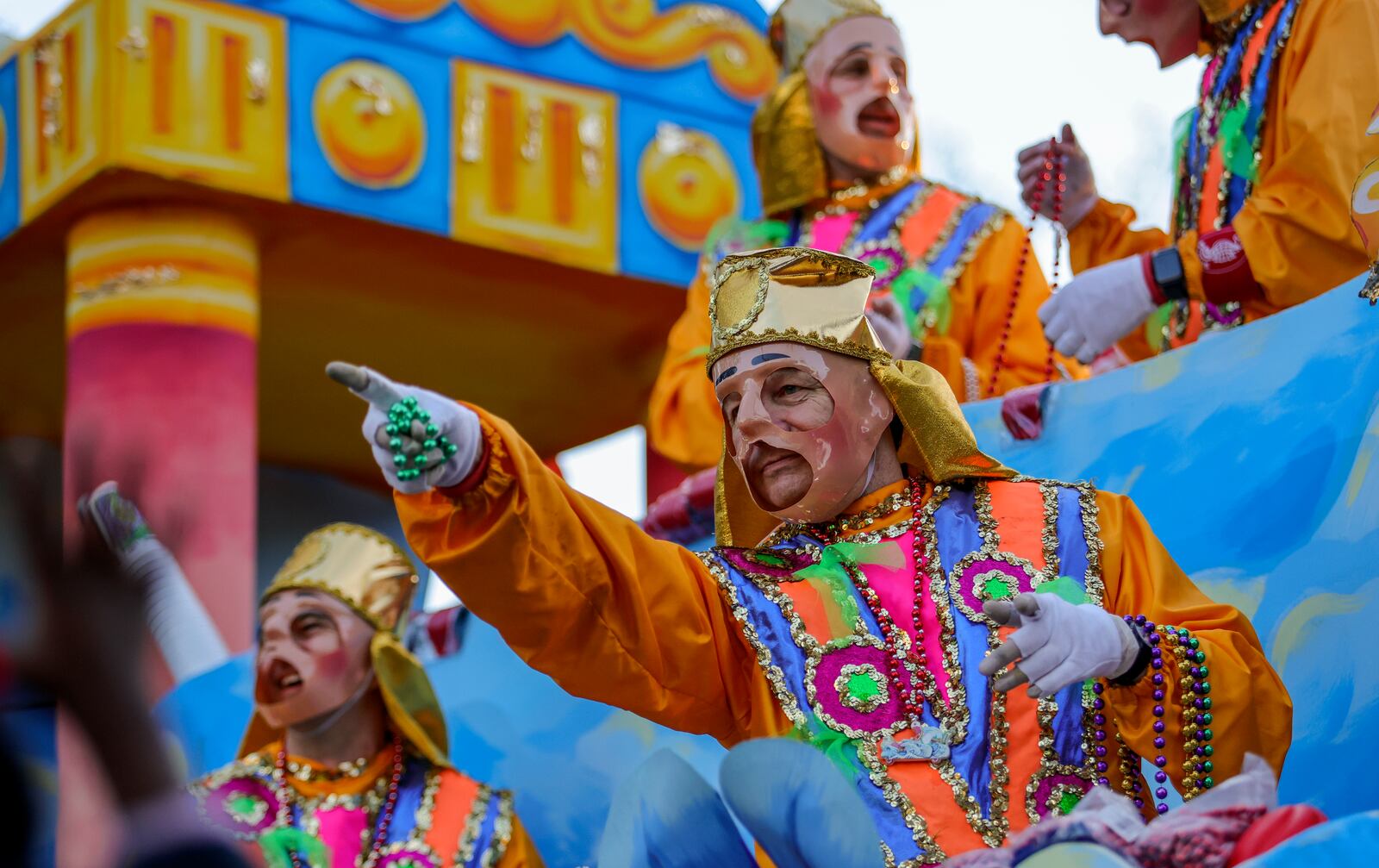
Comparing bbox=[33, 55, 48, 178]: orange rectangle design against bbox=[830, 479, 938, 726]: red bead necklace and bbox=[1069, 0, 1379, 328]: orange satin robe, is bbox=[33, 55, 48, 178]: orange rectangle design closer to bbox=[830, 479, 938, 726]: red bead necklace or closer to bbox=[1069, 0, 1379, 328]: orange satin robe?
bbox=[1069, 0, 1379, 328]: orange satin robe

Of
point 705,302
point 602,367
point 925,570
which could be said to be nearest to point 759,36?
point 602,367

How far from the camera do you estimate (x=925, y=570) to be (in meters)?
3.62

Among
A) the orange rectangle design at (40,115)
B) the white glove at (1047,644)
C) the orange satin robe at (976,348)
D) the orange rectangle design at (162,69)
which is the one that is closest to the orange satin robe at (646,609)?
the white glove at (1047,644)

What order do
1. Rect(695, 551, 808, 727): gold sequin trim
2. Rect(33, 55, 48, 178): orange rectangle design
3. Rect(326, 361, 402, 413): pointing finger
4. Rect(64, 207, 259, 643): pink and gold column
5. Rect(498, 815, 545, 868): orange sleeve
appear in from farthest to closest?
Rect(33, 55, 48, 178): orange rectangle design
Rect(64, 207, 259, 643): pink and gold column
Rect(498, 815, 545, 868): orange sleeve
Rect(695, 551, 808, 727): gold sequin trim
Rect(326, 361, 402, 413): pointing finger

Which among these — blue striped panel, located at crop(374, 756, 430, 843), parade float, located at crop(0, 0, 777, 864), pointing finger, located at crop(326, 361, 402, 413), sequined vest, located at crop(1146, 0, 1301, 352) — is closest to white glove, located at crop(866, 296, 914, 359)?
sequined vest, located at crop(1146, 0, 1301, 352)

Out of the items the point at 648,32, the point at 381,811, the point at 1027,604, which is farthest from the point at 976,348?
the point at 648,32

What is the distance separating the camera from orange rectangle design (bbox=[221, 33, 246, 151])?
7676mm

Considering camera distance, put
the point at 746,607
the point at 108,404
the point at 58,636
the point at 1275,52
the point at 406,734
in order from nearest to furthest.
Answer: the point at 58,636 → the point at 746,607 → the point at 1275,52 → the point at 406,734 → the point at 108,404

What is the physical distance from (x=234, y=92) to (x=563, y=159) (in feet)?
4.12

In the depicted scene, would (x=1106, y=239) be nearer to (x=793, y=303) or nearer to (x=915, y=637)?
→ (x=793, y=303)

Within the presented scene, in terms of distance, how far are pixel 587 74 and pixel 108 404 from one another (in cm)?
222

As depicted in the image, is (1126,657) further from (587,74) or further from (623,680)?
(587,74)

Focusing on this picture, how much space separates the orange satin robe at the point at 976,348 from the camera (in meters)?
5.30

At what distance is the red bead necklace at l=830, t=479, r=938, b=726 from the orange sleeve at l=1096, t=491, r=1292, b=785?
280 mm
